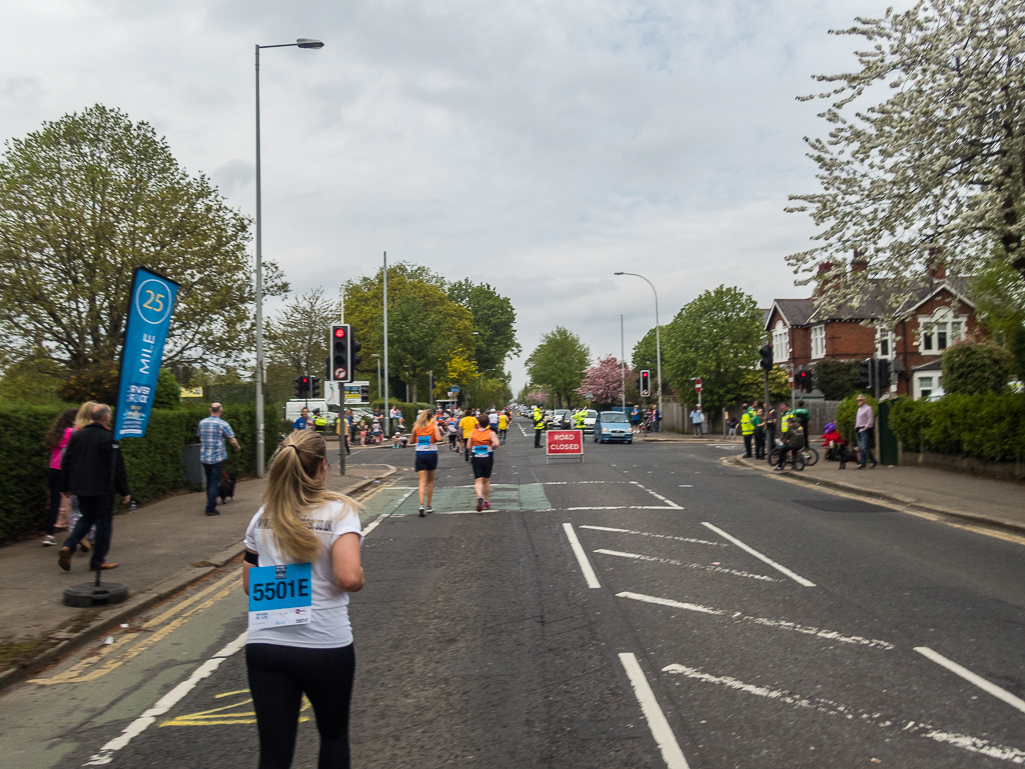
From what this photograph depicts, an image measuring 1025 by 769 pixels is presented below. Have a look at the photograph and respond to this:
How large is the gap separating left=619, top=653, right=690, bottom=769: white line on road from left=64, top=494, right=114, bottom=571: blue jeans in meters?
5.36

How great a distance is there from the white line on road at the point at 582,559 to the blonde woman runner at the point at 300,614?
536 centimetres

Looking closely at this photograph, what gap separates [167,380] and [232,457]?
7.86 ft

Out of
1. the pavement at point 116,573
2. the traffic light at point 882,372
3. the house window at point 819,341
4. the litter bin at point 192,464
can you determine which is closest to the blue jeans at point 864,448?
the traffic light at point 882,372

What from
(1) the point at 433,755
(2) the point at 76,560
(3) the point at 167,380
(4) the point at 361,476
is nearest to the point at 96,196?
(3) the point at 167,380

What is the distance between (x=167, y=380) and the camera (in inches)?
744

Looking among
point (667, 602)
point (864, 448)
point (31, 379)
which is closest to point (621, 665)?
point (667, 602)

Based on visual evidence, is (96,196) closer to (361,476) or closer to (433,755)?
(361,476)

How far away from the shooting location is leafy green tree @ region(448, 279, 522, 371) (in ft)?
303

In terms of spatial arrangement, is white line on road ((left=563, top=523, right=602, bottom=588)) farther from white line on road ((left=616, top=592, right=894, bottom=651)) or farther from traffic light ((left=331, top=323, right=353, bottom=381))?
traffic light ((left=331, top=323, right=353, bottom=381))

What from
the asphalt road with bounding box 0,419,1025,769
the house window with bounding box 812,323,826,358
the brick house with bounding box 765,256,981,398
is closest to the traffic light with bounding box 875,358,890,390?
the asphalt road with bounding box 0,419,1025,769

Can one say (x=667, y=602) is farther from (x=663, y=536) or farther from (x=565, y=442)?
(x=565, y=442)

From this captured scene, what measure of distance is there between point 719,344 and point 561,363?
6060cm

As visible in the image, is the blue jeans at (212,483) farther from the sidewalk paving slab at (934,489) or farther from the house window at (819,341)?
the house window at (819,341)

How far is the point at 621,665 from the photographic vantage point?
5.61 metres
